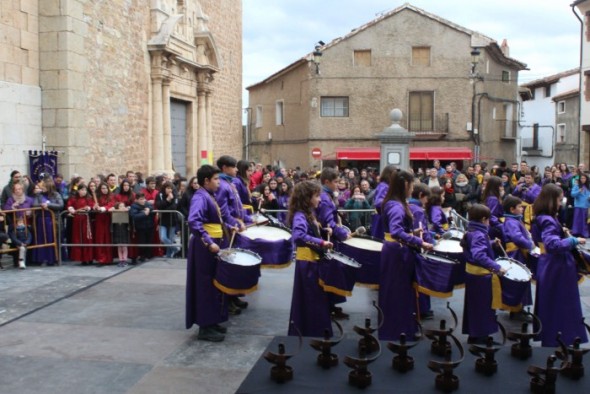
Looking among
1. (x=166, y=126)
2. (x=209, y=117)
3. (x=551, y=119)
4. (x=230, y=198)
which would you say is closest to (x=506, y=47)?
(x=551, y=119)

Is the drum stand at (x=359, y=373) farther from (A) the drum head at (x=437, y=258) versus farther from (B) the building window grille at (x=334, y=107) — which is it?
(B) the building window grille at (x=334, y=107)

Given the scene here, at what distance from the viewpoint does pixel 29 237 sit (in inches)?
398

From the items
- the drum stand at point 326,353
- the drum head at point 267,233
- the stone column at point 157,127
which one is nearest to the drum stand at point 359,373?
the drum stand at point 326,353

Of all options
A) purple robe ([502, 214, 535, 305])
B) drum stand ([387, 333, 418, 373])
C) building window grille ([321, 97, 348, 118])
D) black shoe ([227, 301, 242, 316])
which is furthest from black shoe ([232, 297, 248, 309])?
building window grille ([321, 97, 348, 118])

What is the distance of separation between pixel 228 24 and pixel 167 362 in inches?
753

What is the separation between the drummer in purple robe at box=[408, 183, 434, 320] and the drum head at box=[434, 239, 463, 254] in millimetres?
110

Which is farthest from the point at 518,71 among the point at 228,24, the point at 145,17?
the point at 145,17

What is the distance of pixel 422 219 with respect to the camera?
6270 mm

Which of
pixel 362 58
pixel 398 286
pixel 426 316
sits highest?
pixel 362 58

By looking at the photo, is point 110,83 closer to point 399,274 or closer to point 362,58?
point 399,274

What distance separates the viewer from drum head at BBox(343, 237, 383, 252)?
20.9ft

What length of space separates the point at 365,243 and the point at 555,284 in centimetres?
182

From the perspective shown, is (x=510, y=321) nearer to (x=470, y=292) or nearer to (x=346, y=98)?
(x=470, y=292)

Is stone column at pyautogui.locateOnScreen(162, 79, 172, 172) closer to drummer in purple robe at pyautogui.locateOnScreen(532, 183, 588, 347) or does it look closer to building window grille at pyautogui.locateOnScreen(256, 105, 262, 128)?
drummer in purple robe at pyautogui.locateOnScreen(532, 183, 588, 347)
